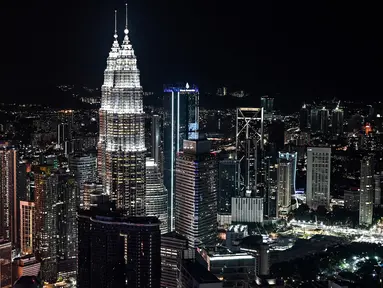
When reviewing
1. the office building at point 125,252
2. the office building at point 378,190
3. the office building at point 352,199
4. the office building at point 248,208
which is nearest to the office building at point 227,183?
the office building at point 248,208

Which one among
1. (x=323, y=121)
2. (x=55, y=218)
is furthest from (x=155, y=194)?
(x=323, y=121)

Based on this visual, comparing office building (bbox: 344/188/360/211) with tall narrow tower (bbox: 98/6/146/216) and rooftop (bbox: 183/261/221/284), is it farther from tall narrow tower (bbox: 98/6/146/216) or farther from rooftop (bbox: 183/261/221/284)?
rooftop (bbox: 183/261/221/284)

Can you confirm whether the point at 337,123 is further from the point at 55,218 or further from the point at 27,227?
the point at 27,227

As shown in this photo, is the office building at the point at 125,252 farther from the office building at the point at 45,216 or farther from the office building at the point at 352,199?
the office building at the point at 352,199

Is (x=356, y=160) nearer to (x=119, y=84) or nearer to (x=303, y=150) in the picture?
(x=303, y=150)

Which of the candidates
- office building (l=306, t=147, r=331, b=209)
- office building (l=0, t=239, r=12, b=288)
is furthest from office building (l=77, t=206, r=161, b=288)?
office building (l=306, t=147, r=331, b=209)

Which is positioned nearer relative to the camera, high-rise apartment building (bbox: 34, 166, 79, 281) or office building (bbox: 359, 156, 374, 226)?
high-rise apartment building (bbox: 34, 166, 79, 281)

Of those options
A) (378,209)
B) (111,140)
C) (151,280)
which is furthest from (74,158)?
(378,209)
